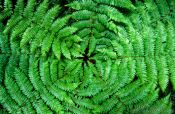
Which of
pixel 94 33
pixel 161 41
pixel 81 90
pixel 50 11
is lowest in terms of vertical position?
pixel 81 90

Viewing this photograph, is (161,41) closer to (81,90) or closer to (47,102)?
(81,90)

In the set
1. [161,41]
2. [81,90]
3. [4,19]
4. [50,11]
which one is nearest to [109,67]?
[81,90]

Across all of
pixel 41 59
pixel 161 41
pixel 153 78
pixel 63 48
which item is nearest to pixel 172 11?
pixel 161 41

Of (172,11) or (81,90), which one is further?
(172,11)

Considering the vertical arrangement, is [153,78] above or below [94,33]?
below

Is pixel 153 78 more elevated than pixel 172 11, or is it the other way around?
pixel 172 11

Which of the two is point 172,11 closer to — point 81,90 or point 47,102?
point 81,90
